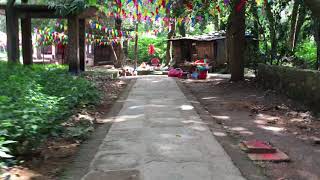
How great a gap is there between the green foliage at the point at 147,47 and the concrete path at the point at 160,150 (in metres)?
31.5

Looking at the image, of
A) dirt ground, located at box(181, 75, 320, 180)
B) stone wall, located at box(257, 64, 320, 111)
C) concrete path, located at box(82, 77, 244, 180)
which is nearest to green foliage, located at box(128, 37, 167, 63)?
stone wall, located at box(257, 64, 320, 111)

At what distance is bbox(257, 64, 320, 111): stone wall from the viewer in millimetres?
9445

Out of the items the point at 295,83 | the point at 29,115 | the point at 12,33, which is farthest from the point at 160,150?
the point at 12,33

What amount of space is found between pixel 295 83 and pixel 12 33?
11282 mm

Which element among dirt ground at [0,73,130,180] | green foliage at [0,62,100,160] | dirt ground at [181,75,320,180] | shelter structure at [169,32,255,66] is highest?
shelter structure at [169,32,255,66]

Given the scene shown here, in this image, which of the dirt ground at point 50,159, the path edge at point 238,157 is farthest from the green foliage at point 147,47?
the dirt ground at point 50,159

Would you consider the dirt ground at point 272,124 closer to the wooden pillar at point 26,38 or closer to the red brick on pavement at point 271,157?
the red brick on pavement at point 271,157

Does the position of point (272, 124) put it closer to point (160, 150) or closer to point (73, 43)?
point (160, 150)

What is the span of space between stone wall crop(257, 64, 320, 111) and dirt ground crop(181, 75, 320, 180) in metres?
0.21

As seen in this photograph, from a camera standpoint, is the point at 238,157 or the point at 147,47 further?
the point at 147,47

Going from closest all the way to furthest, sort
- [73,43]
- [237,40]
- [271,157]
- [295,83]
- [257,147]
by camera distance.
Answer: [271,157], [257,147], [295,83], [237,40], [73,43]

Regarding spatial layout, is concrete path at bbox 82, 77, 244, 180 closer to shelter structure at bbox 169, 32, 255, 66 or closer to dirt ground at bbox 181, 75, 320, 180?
dirt ground at bbox 181, 75, 320, 180

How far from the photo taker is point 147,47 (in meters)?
42.2

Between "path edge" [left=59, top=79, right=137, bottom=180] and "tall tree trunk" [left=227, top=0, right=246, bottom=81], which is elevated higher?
"tall tree trunk" [left=227, top=0, right=246, bottom=81]
